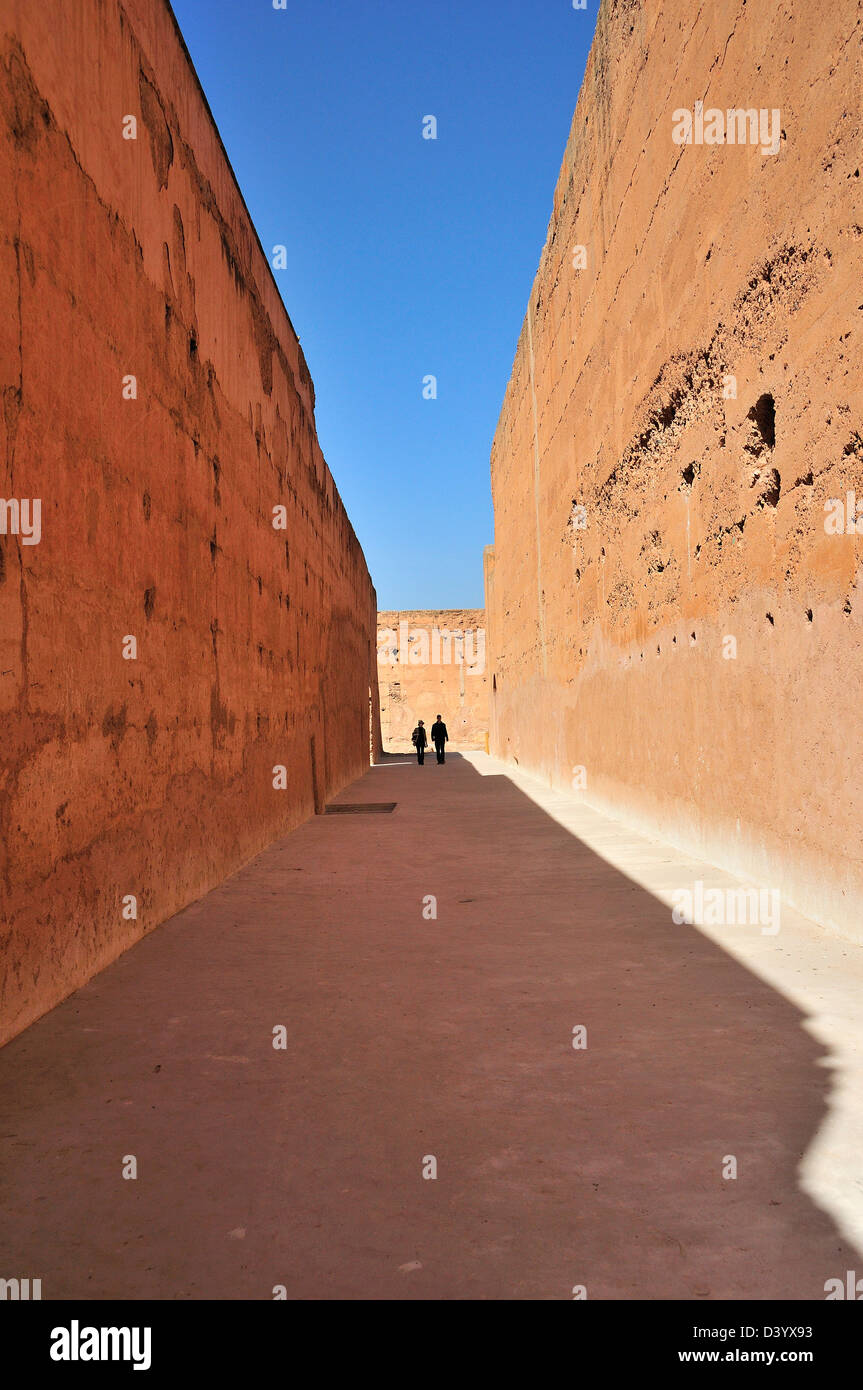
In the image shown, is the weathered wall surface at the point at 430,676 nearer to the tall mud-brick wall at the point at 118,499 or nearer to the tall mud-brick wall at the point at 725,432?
the tall mud-brick wall at the point at 725,432

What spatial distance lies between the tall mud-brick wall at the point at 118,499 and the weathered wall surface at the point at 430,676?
90.7 ft

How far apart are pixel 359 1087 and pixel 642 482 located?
600 cm

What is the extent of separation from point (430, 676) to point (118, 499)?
31.2 m

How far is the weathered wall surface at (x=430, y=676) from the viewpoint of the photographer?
35.1 metres

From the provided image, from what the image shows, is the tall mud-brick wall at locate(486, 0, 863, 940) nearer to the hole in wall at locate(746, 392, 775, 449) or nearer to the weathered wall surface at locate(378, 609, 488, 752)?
the hole in wall at locate(746, 392, 775, 449)

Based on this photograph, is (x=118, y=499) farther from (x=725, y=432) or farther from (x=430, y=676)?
(x=430, y=676)

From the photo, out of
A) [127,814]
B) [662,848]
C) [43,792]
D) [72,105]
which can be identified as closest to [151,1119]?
[43,792]

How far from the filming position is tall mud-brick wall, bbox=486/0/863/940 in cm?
396

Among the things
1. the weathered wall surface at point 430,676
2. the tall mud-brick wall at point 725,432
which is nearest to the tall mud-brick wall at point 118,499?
the tall mud-brick wall at point 725,432

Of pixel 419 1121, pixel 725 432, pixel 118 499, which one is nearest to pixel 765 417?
pixel 725 432

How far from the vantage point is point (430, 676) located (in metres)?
35.2

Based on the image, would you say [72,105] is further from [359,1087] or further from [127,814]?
[359,1087]

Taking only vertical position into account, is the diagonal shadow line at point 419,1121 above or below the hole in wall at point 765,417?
below

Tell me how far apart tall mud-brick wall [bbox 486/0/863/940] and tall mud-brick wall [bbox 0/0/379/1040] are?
3093 mm
